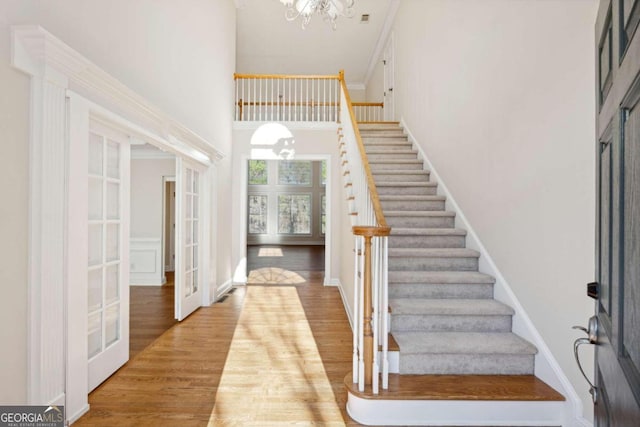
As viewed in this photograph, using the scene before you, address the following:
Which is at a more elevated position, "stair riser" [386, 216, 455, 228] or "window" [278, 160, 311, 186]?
"window" [278, 160, 311, 186]

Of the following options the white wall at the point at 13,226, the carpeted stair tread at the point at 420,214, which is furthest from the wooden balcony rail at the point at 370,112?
the white wall at the point at 13,226

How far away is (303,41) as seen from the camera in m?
8.21

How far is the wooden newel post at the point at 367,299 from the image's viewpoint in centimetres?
229

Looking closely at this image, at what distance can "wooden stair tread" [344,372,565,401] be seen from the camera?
2.21 m

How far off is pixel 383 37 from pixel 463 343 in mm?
7180

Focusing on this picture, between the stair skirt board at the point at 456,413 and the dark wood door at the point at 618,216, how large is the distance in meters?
1.24

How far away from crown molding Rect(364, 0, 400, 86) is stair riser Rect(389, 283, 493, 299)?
5705 millimetres

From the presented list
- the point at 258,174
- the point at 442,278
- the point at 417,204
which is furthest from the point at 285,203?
the point at 442,278

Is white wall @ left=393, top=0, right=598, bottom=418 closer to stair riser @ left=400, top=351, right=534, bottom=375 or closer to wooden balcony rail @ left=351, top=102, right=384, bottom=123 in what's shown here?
stair riser @ left=400, top=351, right=534, bottom=375

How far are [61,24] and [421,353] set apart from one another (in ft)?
10.2

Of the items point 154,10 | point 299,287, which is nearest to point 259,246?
point 299,287

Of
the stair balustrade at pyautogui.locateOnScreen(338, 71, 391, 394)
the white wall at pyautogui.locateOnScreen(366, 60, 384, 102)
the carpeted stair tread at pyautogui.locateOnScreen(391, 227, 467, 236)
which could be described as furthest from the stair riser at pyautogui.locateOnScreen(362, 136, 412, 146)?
the stair balustrade at pyautogui.locateOnScreen(338, 71, 391, 394)

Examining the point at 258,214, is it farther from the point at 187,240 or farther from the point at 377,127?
the point at 187,240

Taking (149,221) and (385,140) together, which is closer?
(385,140)
